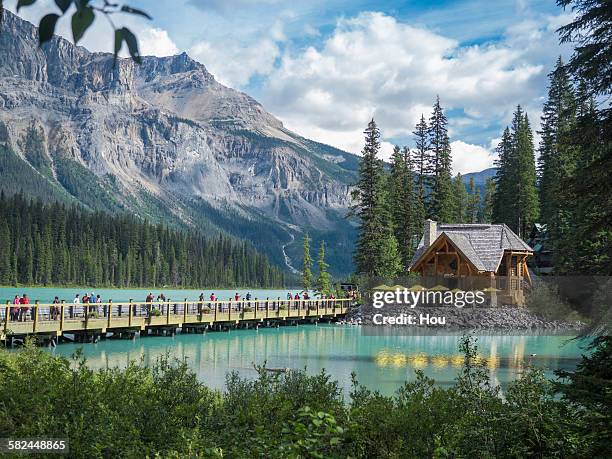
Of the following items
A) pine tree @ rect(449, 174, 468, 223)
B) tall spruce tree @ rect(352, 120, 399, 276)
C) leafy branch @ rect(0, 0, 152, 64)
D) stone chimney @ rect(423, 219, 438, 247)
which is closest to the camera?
leafy branch @ rect(0, 0, 152, 64)

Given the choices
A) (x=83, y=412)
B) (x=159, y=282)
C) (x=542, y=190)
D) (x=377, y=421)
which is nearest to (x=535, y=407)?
(x=377, y=421)

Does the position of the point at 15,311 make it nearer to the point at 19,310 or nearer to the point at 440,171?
the point at 19,310

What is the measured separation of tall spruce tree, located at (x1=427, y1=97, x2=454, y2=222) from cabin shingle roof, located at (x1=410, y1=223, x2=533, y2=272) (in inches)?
314

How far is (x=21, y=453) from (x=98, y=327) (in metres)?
29.9

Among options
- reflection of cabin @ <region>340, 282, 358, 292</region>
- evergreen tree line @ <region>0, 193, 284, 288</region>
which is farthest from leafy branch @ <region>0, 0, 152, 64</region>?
evergreen tree line @ <region>0, 193, 284, 288</region>

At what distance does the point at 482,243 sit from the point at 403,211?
1177cm

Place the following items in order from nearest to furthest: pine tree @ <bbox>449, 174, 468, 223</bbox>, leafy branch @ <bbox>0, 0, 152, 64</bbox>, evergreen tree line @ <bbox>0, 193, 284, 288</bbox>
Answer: leafy branch @ <bbox>0, 0, 152, 64</bbox>, pine tree @ <bbox>449, 174, 468, 223</bbox>, evergreen tree line @ <bbox>0, 193, 284, 288</bbox>

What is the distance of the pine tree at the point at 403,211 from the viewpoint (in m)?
59.5

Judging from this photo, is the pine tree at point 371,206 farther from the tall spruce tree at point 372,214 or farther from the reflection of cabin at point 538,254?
the reflection of cabin at point 538,254

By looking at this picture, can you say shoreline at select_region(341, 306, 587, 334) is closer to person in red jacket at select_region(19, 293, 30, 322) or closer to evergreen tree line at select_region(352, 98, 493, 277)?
evergreen tree line at select_region(352, 98, 493, 277)

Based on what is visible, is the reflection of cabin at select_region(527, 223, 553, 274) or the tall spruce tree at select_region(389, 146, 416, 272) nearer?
the reflection of cabin at select_region(527, 223, 553, 274)

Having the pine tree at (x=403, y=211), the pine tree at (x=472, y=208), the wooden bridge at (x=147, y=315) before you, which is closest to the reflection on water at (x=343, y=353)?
the wooden bridge at (x=147, y=315)

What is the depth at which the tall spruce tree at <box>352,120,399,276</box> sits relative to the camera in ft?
175

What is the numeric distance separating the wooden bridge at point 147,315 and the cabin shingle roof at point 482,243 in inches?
411
